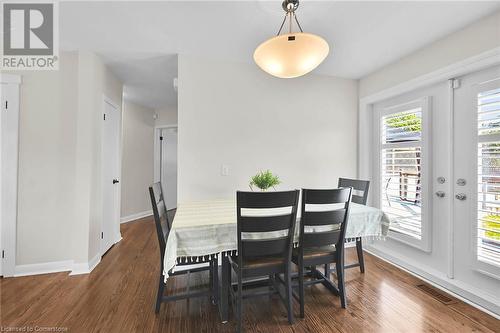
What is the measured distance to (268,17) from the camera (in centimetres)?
189

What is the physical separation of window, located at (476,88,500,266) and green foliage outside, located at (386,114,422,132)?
55 centimetres

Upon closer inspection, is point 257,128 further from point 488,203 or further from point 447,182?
point 488,203

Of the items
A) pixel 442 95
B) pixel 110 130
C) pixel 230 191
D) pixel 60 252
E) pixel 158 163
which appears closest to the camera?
pixel 442 95

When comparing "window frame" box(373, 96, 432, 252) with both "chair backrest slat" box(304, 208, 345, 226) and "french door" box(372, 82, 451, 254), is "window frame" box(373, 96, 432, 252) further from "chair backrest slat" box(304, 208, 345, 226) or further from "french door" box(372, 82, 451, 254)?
"chair backrest slat" box(304, 208, 345, 226)

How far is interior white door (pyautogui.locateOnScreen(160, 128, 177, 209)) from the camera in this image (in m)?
5.12

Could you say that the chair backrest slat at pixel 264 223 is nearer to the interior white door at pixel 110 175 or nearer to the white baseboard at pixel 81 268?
the white baseboard at pixel 81 268

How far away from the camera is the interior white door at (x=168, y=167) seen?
16.8 ft

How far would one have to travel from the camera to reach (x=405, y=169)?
2619 mm

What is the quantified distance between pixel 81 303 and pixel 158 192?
117cm

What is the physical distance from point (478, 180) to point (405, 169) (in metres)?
0.71

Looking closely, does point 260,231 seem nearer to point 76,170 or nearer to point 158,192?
point 158,192

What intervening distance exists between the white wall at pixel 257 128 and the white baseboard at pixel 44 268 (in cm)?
149

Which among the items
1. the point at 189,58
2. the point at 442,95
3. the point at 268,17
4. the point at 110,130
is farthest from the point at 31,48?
the point at 442,95

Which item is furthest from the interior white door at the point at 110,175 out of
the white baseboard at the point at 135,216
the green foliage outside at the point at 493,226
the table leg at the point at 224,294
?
the green foliage outside at the point at 493,226
